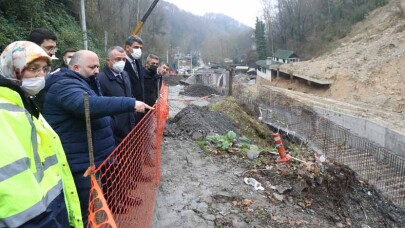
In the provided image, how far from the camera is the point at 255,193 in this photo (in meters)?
5.37

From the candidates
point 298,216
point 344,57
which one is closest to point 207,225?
point 298,216

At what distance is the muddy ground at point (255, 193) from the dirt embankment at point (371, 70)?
1851cm

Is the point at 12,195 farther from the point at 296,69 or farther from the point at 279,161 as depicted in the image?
the point at 296,69

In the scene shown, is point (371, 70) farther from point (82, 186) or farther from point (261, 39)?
point (261, 39)

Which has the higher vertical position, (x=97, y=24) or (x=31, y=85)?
(x=97, y=24)

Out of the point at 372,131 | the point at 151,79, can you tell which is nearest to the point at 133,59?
the point at 151,79

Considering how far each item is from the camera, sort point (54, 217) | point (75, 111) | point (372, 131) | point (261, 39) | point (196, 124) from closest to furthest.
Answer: point (54, 217)
point (75, 111)
point (196, 124)
point (372, 131)
point (261, 39)

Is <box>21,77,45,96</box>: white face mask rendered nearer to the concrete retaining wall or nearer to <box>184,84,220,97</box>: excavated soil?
the concrete retaining wall

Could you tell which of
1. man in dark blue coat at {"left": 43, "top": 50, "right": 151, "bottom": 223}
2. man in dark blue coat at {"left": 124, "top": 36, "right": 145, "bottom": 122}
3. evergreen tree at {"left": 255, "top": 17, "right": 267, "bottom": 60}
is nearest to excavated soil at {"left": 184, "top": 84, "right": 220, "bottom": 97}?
man in dark blue coat at {"left": 124, "top": 36, "right": 145, "bottom": 122}

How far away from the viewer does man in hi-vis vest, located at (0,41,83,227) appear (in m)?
1.44

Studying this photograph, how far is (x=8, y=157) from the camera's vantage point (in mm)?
1448

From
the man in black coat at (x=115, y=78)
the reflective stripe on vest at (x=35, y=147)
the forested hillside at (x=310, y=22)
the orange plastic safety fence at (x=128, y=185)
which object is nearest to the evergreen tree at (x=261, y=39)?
the forested hillside at (x=310, y=22)

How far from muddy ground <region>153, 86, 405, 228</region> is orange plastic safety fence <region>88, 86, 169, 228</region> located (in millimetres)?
427

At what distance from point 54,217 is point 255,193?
406cm
